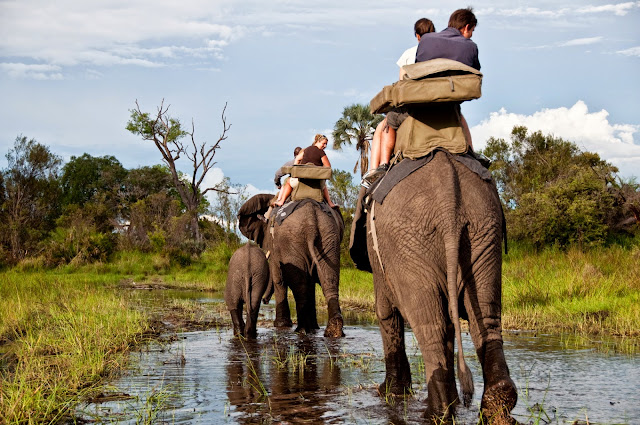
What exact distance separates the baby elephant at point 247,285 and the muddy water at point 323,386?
2.50 feet

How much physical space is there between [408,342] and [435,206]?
5.17m

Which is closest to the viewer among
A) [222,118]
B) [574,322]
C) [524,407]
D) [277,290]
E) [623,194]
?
[524,407]

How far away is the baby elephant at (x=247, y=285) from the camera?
998 centimetres

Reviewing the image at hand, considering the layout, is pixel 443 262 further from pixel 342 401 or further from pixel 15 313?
pixel 15 313

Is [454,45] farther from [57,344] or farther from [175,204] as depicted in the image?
[175,204]

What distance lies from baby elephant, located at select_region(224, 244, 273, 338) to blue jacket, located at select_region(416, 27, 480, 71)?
18.0ft

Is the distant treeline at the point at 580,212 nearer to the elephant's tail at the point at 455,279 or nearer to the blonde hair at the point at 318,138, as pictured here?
the blonde hair at the point at 318,138

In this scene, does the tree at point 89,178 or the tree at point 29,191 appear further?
the tree at point 89,178

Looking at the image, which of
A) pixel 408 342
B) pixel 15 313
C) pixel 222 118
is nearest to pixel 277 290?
pixel 408 342

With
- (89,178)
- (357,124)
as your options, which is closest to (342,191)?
(357,124)

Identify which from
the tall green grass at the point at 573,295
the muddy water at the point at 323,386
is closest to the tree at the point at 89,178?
the tall green grass at the point at 573,295

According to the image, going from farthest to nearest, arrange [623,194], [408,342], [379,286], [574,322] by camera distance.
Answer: [623,194] < [574,322] < [408,342] < [379,286]

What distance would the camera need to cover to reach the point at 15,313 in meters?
10.6

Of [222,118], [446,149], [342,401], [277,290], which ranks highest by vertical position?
[222,118]
